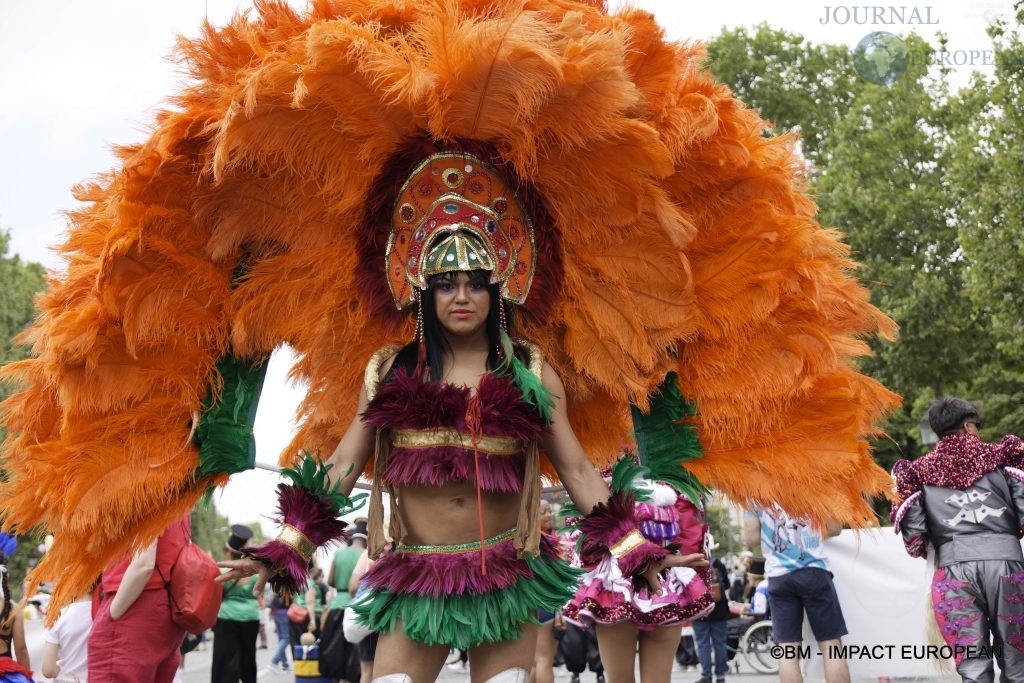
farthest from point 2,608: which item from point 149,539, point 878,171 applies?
point 878,171

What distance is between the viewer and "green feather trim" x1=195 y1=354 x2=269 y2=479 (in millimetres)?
4477

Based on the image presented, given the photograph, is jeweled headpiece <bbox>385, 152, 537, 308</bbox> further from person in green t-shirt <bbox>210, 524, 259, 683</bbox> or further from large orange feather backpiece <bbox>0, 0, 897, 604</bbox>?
person in green t-shirt <bbox>210, 524, 259, 683</bbox>

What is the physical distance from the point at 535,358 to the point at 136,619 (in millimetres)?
3107

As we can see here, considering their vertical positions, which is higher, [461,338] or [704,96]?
[704,96]

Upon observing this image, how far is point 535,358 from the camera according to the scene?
4.32 metres

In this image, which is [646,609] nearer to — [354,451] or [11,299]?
[354,451]

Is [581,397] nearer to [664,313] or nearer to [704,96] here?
[664,313]

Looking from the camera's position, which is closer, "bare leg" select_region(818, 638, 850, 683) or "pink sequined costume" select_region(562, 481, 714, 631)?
"pink sequined costume" select_region(562, 481, 714, 631)

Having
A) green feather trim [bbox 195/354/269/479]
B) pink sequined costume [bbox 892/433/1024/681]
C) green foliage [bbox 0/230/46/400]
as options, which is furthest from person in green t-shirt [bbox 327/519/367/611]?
green foliage [bbox 0/230/46/400]

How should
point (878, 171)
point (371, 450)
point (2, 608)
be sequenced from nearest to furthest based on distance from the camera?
point (371, 450)
point (2, 608)
point (878, 171)

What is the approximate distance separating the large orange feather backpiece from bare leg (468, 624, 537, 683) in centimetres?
100

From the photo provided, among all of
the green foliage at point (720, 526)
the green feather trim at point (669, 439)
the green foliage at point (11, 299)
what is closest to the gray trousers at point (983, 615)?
the green foliage at point (720, 526)

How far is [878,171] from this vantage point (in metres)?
23.0

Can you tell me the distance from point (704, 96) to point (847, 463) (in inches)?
59.2
